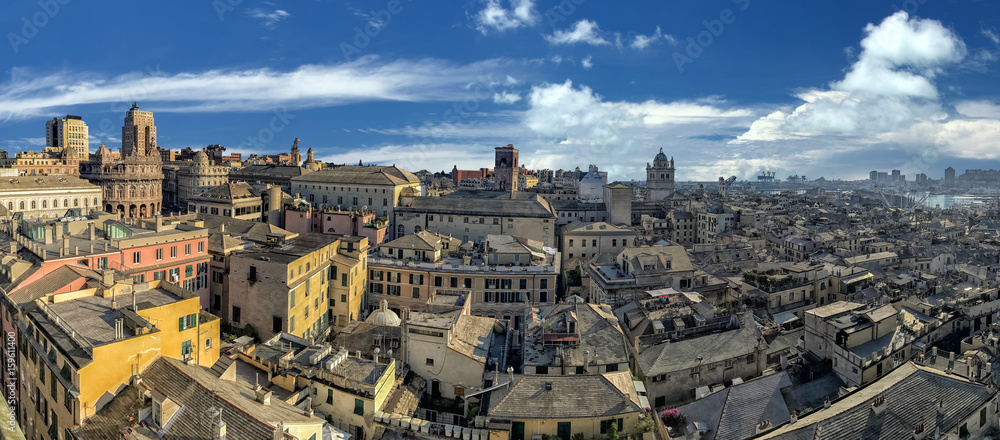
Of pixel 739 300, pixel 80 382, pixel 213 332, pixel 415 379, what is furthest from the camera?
pixel 739 300

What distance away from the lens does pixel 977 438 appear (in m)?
23.0

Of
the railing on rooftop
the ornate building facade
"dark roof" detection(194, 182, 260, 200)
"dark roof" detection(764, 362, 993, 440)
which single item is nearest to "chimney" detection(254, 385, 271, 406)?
the railing on rooftop

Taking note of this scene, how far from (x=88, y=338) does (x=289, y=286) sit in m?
16.4

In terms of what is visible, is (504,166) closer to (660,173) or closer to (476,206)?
(476,206)

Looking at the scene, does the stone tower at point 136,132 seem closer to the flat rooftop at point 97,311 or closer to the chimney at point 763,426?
the flat rooftop at point 97,311

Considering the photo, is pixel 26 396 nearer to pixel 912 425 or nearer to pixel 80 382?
pixel 80 382

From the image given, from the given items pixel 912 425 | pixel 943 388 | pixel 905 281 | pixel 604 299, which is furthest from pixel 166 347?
pixel 905 281

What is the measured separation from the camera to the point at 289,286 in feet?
122

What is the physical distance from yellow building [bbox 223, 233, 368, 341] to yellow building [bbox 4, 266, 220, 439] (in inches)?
360

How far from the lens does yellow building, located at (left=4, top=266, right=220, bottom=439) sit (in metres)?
19.8

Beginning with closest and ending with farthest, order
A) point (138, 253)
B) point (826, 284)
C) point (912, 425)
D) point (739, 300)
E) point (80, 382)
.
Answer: point (80, 382) → point (912, 425) → point (138, 253) → point (739, 300) → point (826, 284)

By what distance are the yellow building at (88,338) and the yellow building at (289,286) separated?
916 centimetres

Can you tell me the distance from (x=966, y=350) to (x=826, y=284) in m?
24.2

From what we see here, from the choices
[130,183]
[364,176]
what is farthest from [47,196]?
[364,176]
